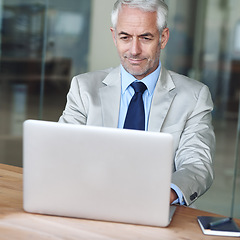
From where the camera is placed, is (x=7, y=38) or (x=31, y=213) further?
(x=7, y=38)

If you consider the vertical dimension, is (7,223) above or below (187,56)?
below

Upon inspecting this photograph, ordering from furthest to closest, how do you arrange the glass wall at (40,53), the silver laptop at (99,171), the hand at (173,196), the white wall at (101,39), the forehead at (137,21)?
1. the glass wall at (40,53)
2. the white wall at (101,39)
3. the forehead at (137,21)
4. the hand at (173,196)
5. the silver laptop at (99,171)

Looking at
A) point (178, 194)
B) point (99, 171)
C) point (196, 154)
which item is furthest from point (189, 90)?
point (99, 171)

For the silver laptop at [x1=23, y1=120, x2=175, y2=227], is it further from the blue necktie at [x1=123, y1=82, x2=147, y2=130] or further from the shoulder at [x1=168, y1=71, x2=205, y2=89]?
the shoulder at [x1=168, y1=71, x2=205, y2=89]

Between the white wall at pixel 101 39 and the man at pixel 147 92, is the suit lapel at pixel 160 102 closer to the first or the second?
the man at pixel 147 92

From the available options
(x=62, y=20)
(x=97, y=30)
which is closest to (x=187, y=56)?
(x=97, y=30)

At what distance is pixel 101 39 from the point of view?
438 centimetres

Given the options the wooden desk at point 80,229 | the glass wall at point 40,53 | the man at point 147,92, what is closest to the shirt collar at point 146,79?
the man at point 147,92

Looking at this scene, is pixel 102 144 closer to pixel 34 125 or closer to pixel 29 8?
pixel 34 125

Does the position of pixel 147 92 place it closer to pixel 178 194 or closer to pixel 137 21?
pixel 137 21

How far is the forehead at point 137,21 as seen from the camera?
228cm

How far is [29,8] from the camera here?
15.0 feet

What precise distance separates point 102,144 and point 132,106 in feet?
3.10

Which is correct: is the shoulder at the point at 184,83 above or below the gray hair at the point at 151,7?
below
